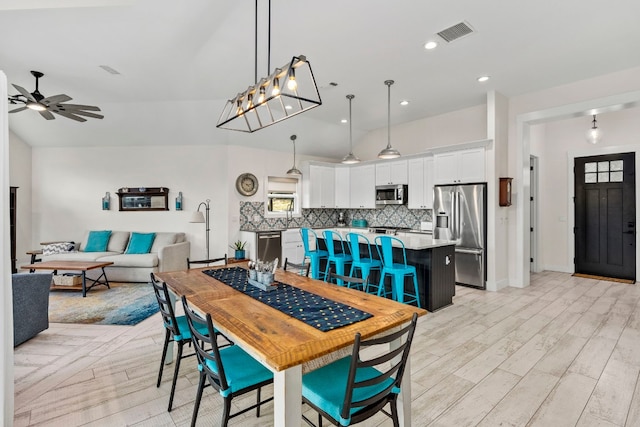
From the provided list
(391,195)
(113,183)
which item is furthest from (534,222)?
(113,183)

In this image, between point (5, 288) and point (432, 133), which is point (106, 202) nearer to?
point (5, 288)

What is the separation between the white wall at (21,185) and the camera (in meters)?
6.52

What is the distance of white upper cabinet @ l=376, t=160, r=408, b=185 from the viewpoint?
6.80 m

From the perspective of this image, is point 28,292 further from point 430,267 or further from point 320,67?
point 430,267

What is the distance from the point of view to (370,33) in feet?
10.9

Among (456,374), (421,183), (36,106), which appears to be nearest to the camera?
(456,374)

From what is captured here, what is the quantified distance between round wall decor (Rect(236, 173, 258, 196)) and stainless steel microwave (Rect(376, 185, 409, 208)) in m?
2.79

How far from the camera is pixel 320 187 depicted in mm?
7789

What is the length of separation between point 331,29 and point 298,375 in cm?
319

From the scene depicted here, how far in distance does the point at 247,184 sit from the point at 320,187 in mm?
1770

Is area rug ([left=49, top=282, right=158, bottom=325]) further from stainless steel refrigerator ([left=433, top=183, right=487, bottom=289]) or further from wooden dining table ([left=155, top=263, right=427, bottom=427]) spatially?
stainless steel refrigerator ([left=433, top=183, right=487, bottom=289])

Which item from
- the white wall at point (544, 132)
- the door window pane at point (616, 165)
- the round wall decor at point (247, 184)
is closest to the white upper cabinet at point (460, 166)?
the white wall at point (544, 132)

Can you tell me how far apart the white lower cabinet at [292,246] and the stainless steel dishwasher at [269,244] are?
0.11 meters

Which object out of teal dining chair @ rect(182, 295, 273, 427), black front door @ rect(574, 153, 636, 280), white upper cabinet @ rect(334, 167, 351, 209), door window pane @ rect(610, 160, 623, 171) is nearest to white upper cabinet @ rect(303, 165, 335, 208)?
white upper cabinet @ rect(334, 167, 351, 209)
